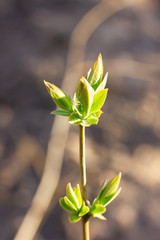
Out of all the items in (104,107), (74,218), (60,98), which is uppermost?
(104,107)

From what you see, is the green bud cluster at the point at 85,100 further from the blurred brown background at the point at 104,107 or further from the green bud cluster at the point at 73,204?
the blurred brown background at the point at 104,107

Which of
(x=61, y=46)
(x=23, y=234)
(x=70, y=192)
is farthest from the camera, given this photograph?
(x=61, y=46)

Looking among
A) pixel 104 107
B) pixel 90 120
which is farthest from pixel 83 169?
pixel 104 107

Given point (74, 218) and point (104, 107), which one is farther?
point (104, 107)

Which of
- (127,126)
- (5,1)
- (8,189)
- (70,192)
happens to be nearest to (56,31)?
(5,1)

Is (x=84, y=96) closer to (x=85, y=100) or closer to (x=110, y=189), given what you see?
(x=85, y=100)

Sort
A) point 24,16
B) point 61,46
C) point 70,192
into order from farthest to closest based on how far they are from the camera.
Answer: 1. point 24,16
2. point 61,46
3. point 70,192

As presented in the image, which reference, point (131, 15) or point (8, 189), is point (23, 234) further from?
point (131, 15)

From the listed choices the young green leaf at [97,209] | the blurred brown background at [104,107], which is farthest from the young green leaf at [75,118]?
the blurred brown background at [104,107]
